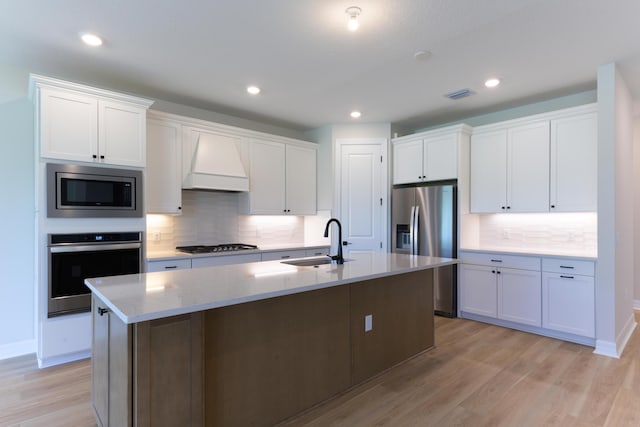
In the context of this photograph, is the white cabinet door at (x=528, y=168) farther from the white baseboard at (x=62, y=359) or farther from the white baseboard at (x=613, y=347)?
the white baseboard at (x=62, y=359)

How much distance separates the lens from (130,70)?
3188mm

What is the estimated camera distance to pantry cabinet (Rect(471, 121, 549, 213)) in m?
3.86

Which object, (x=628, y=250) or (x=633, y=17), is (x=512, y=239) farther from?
(x=633, y=17)

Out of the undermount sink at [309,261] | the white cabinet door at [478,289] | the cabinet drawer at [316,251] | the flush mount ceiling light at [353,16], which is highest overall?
the flush mount ceiling light at [353,16]

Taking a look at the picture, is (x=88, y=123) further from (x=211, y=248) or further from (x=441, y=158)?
(x=441, y=158)

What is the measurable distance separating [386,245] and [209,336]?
3439 millimetres

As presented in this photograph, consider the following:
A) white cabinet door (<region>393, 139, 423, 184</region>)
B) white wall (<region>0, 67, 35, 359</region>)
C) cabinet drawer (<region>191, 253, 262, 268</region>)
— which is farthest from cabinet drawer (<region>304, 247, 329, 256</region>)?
white wall (<region>0, 67, 35, 359</region>)

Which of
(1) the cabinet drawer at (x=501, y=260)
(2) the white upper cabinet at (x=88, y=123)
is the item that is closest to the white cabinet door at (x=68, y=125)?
(2) the white upper cabinet at (x=88, y=123)

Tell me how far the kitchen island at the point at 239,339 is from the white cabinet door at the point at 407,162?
81.9 inches

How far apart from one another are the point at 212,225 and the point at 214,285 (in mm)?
2680

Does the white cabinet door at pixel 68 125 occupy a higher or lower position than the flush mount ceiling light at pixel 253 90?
lower

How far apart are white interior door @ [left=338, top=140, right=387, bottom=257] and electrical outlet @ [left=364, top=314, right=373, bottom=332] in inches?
90.2

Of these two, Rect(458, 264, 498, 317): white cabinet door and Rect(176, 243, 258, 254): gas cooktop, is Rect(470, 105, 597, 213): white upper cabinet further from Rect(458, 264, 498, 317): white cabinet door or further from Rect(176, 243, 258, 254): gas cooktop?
Rect(176, 243, 258, 254): gas cooktop

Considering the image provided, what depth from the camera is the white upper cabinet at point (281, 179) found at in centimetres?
456
